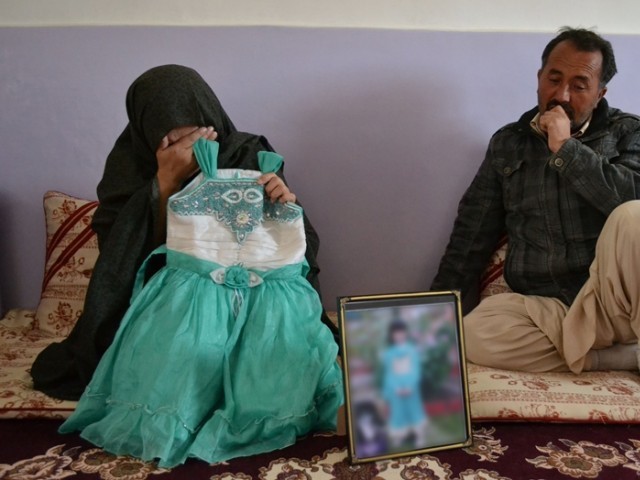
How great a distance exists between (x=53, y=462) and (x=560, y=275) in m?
1.32

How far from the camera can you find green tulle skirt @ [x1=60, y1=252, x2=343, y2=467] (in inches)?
42.3

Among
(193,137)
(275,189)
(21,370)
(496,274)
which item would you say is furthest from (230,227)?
(496,274)

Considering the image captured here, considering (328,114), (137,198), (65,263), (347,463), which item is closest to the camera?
(347,463)

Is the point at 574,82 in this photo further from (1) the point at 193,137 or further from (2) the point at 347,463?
(2) the point at 347,463

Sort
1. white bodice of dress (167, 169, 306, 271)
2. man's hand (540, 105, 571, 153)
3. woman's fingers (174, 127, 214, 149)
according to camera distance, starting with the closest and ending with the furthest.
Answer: white bodice of dress (167, 169, 306, 271)
woman's fingers (174, 127, 214, 149)
man's hand (540, 105, 571, 153)

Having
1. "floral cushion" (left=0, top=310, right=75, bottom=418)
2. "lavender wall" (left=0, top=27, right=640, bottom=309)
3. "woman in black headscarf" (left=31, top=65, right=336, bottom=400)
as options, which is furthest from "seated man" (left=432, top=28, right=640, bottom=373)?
"floral cushion" (left=0, top=310, right=75, bottom=418)

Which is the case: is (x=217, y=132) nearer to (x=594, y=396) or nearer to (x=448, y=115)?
(x=448, y=115)

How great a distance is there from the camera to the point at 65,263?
5.74 feet

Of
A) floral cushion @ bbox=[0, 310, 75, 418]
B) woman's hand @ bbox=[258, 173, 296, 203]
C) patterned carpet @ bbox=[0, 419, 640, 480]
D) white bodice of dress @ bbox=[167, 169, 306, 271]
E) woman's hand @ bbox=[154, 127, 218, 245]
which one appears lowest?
patterned carpet @ bbox=[0, 419, 640, 480]

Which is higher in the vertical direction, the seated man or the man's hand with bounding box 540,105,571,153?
the man's hand with bounding box 540,105,571,153

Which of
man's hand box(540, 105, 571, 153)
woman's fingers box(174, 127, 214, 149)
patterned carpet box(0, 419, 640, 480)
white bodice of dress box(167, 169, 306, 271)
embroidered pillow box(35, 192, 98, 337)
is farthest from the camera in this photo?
embroidered pillow box(35, 192, 98, 337)

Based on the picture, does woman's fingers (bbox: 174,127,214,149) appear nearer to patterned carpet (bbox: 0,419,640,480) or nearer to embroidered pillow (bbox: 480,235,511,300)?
patterned carpet (bbox: 0,419,640,480)

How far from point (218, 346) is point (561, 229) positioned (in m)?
1.03

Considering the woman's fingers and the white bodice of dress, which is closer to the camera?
the white bodice of dress
